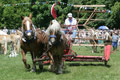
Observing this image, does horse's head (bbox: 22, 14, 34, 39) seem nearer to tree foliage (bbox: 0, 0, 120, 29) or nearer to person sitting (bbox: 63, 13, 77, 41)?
person sitting (bbox: 63, 13, 77, 41)

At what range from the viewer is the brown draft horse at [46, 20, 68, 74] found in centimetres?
724

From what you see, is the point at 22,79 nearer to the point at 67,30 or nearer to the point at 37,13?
the point at 67,30

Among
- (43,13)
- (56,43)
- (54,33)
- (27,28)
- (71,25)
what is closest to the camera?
(54,33)

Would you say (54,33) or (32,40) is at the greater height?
(54,33)

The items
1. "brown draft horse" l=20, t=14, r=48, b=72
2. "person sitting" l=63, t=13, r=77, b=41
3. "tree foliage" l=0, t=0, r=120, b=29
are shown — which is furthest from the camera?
"tree foliage" l=0, t=0, r=120, b=29

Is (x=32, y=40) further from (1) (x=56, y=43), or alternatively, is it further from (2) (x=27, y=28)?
(1) (x=56, y=43)

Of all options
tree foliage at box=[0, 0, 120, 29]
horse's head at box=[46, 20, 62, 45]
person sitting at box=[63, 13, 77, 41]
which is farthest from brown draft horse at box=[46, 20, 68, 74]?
tree foliage at box=[0, 0, 120, 29]

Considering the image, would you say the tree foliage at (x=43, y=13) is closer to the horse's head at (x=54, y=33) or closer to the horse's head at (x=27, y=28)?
the horse's head at (x=27, y=28)

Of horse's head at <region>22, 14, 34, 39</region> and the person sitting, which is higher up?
horse's head at <region>22, 14, 34, 39</region>

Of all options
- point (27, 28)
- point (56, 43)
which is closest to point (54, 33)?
point (56, 43)

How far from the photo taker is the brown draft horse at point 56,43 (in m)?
7.24

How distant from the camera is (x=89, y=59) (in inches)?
379

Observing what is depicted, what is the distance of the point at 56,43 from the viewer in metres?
7.52

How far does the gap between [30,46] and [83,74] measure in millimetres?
2151
